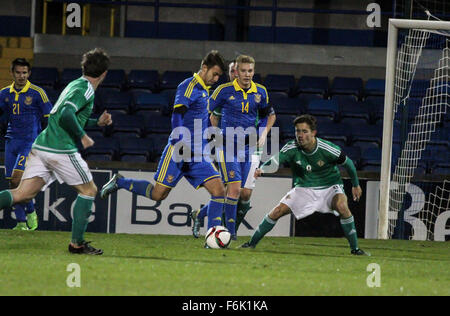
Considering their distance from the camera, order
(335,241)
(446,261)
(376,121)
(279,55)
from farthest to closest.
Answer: (279,55), (376,121), (335,241), (446,261)

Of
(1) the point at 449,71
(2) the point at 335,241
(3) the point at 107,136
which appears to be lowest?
(2) the point at 335,241

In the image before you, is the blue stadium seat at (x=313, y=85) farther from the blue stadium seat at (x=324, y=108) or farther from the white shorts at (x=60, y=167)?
the white shorts at (x=60, y=167)

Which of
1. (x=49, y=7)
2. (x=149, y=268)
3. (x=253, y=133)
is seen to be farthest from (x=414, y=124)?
(x=49, y=7)

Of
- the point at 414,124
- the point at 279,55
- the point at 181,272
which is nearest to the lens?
the point at 181,272

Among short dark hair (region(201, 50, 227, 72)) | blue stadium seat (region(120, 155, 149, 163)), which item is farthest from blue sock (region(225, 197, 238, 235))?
blue stadium seat (region(120, 155, 149, 163))

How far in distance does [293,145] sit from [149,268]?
2.78 m

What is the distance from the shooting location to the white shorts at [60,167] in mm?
7559

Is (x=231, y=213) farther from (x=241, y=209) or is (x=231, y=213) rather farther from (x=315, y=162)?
(x=315, y=162)

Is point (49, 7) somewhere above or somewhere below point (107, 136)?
above

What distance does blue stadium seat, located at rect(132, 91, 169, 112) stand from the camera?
1576 cm

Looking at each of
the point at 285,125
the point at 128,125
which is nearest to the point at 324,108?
the point at 285,125

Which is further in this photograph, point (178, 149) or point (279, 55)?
point (279, 55)

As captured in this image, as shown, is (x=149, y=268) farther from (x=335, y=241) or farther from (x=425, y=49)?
(x=425, y=49)

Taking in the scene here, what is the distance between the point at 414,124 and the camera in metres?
13.6
